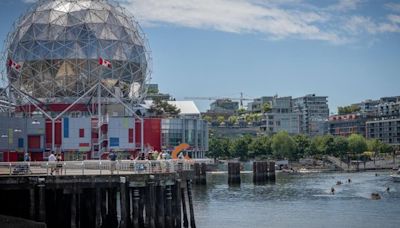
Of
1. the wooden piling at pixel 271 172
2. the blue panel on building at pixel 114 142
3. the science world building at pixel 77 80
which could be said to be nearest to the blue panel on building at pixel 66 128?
the science world building at pixel 77 80

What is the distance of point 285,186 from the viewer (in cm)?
12319

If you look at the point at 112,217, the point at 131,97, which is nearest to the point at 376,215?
the point at 112,217

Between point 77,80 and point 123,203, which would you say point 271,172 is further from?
point 123,203

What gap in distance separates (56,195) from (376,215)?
35311mm

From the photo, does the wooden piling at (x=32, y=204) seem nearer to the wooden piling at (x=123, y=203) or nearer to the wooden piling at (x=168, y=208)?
the wooden piling at (x=123, y=203)

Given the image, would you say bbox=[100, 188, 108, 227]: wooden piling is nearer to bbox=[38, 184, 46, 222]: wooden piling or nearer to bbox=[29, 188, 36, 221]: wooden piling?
→ bbox=[38, 184, 46, 222]: wooden piling

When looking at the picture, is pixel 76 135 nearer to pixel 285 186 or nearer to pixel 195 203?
pixel 195 203

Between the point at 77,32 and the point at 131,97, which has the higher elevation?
the point at 77,32

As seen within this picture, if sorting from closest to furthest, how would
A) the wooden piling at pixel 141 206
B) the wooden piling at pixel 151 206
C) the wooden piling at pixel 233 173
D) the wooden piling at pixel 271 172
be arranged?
the wooden piling at pixel 151 206 < the wooden piling at pixel 141 206 < the wooden piling at pixel 233 173 < the wooden piling at pixel 271 172

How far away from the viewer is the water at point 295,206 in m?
71.6

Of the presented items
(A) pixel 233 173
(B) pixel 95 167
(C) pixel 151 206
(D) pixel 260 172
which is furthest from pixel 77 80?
(C) pixel 151 206

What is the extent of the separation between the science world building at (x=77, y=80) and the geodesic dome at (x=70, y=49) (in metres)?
0.14

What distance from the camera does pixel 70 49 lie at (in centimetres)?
10812

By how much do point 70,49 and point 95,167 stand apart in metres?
52.6
